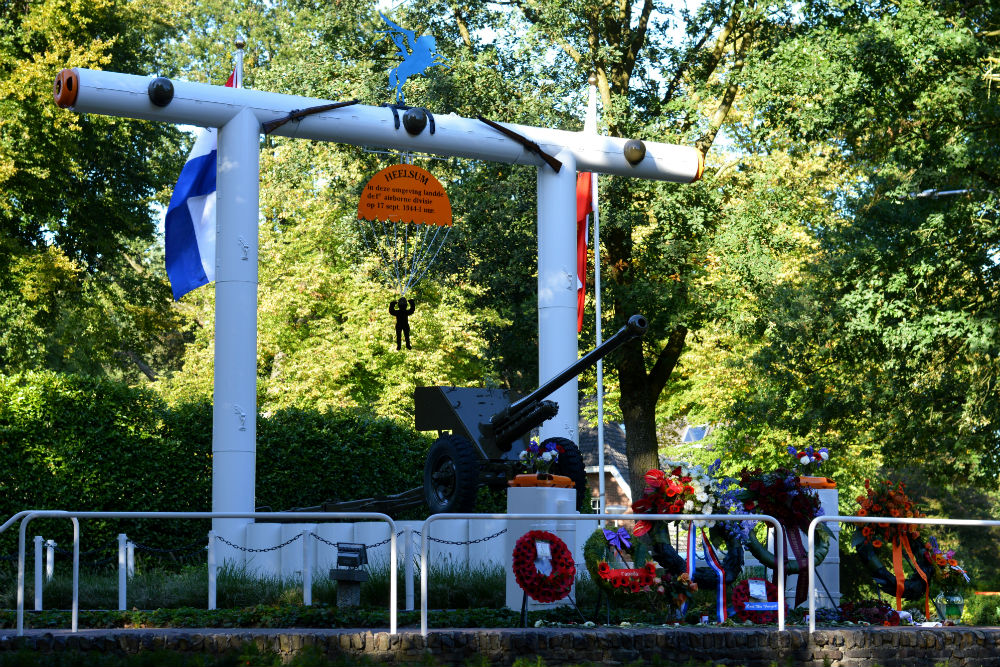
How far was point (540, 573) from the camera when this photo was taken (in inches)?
429

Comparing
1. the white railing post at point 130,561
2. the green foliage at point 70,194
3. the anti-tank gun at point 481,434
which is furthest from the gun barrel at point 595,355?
the green foliage at point 70,194

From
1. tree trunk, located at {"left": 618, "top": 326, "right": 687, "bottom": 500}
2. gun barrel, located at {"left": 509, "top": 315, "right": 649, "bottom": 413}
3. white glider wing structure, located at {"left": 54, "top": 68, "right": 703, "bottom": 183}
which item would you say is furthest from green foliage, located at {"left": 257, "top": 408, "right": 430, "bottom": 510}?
tree trunk, located at {"left": 618, "top": 326, "right": 687, "bottom": 500}

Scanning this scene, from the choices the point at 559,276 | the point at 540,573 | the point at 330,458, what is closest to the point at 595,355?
the point at 559,276

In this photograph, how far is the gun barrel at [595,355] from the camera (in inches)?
528

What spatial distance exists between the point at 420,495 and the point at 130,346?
1502 centimetres

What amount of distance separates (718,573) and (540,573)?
5.93 feet

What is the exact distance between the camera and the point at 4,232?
24922 mm

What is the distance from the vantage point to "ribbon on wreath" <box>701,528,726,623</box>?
11.5 m

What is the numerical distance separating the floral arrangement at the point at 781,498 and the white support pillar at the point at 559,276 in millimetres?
5429

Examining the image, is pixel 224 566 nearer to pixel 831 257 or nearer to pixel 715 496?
pixel 715 496

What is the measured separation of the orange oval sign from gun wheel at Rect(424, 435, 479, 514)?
3321 mm

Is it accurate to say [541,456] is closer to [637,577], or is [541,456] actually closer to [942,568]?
[637,577]

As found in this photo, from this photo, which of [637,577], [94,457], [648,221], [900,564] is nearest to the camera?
[637,577]

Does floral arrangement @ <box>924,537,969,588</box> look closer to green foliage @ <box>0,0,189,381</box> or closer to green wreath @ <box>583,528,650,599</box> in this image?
green wreath @ <box>583,528,650,599</box>
